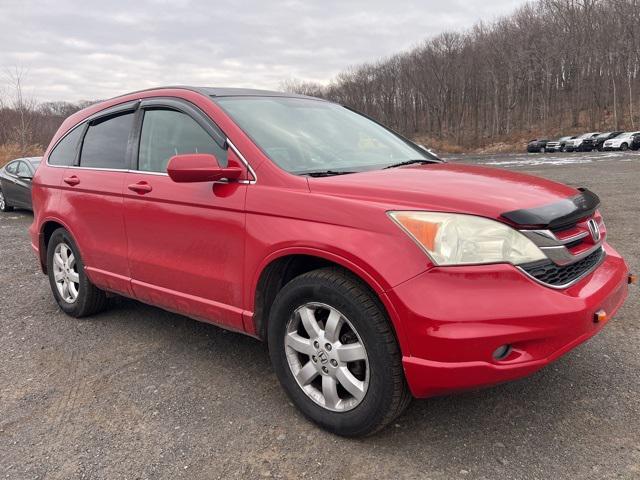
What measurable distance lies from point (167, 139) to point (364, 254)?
188 cm

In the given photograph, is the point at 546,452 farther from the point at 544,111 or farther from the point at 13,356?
the point at 544,111

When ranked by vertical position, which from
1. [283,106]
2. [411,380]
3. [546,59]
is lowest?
[411,380]

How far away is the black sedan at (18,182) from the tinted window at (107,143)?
302 inches

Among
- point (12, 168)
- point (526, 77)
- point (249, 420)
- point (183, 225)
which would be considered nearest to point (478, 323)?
point (249, 420)

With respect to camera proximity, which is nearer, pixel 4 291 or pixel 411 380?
pixel 411 380

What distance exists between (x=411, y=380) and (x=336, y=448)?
0.56 meters

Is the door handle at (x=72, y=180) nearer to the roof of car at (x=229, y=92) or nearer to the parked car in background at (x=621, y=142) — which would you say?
the roof of car at (x=229, y=92)

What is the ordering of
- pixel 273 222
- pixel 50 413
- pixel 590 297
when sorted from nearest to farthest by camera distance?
pixel 590 297 → pixel 273 222 → pixel 50 413

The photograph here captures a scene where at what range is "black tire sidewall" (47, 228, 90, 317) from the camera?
4355 millimetres

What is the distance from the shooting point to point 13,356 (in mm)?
3871

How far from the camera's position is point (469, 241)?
2.28 m

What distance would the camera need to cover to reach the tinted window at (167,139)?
131 inches

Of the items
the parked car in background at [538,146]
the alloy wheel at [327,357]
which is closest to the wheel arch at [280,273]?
the alloy wheel at [327,357]

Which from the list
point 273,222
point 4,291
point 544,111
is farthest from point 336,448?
point 544,111
